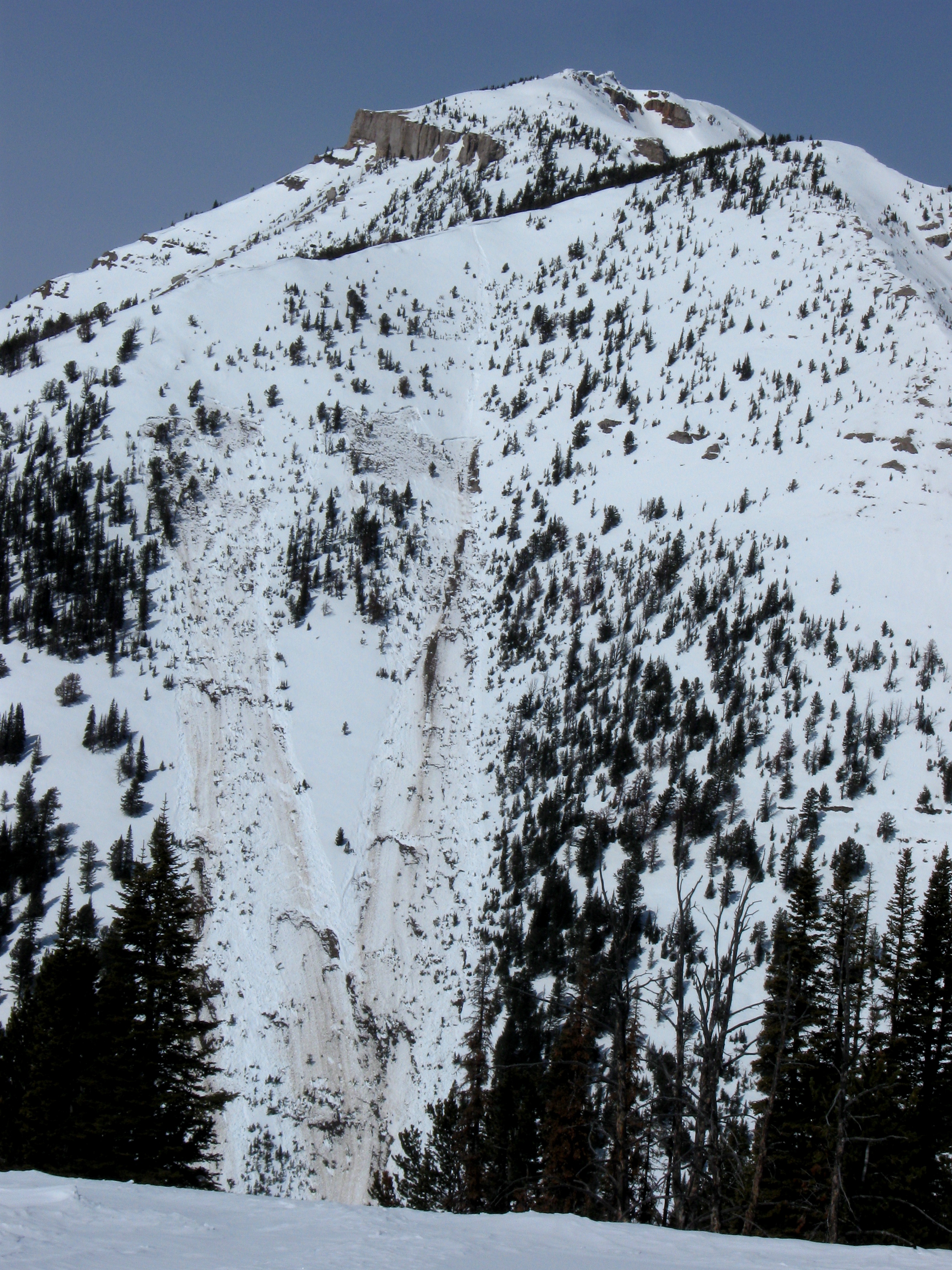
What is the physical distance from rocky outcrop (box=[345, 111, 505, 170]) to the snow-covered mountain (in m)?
49.2

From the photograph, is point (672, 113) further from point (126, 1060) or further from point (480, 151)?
point (126, 1060)

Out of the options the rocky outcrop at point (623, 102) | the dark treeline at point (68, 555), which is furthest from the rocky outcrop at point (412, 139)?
the dark treeline at point (68, 555)

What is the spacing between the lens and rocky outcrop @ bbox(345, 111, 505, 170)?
494ft

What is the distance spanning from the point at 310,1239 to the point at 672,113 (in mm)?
207856

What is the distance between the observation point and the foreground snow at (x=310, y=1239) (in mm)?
7438

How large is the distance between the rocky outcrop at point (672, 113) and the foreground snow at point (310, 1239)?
667 feet

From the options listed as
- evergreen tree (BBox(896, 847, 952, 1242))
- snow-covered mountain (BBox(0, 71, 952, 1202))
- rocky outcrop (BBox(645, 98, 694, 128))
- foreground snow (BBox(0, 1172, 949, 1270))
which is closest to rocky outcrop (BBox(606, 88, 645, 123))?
rocky outcrop (BBox(645, 98, 694, 128))

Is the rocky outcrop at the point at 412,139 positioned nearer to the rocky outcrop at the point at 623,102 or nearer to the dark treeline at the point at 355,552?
the rocky outcrop at the point at 623,102

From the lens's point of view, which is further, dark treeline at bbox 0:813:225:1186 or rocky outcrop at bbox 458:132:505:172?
rocky outcrop at bbox 458:132:505:172

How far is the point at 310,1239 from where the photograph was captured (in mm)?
8266

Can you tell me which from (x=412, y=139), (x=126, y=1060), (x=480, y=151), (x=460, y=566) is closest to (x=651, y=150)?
(x=480, y=151)

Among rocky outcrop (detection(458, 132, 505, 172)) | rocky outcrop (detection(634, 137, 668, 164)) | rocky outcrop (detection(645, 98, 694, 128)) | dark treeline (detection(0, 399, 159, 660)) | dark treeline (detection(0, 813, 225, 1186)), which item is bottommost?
dark treeline (detection(0, 813, 225, 1186))

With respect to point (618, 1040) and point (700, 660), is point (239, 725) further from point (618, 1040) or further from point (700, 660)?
point (618, 1040)

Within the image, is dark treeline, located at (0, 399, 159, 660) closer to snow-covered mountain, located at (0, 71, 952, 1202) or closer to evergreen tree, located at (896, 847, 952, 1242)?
snow-covered mountain, located at (0, 71, 952, 1202)
